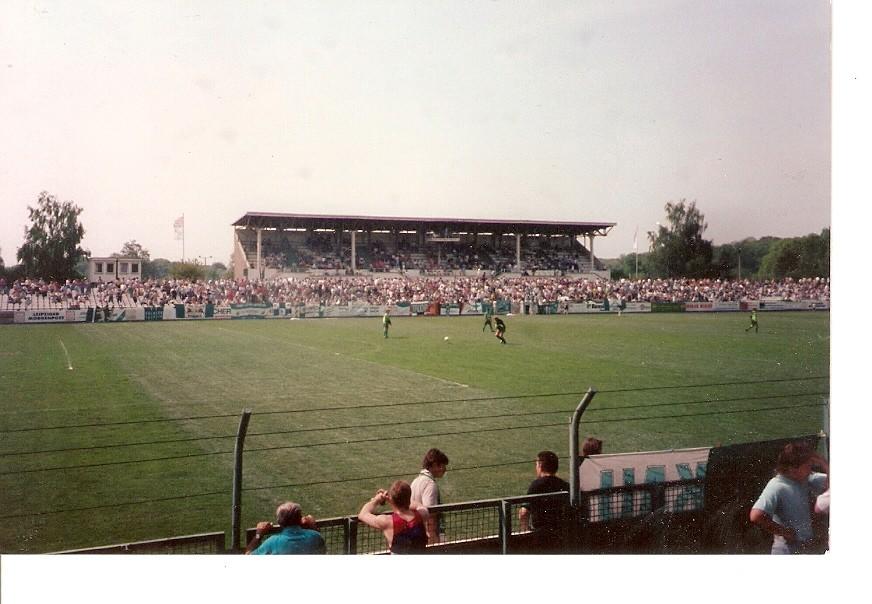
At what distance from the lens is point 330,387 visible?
1241 centimetres

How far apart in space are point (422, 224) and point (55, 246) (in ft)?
65.5

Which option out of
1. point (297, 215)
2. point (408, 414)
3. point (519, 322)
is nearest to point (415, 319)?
point (519, 322)

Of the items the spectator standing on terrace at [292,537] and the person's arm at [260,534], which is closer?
the spectator standing on terrace at [292,537]

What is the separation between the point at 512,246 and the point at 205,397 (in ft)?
104

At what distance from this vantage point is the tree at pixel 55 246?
23766 millimetres

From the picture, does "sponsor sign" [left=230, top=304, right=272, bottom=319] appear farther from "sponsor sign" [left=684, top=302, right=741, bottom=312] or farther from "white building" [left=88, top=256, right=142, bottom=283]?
"sponsor sign" [left=684, top=302, right=741, bottom=312]

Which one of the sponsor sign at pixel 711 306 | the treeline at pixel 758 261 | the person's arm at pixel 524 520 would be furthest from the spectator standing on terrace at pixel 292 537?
the sponsor sign at pixel 711 306

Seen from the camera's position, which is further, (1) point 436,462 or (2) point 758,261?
(2) point 758,261

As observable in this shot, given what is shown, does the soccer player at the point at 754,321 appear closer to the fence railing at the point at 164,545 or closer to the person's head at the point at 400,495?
the person's head at the point at 400,495

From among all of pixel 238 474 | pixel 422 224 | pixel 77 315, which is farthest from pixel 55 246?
pixel 238 474

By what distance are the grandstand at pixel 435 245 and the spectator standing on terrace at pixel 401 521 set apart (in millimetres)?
32447

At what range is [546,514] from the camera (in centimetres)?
496

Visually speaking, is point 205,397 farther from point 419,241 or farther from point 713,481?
point 419,241

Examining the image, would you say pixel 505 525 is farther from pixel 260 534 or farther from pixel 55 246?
pixel 55 246
